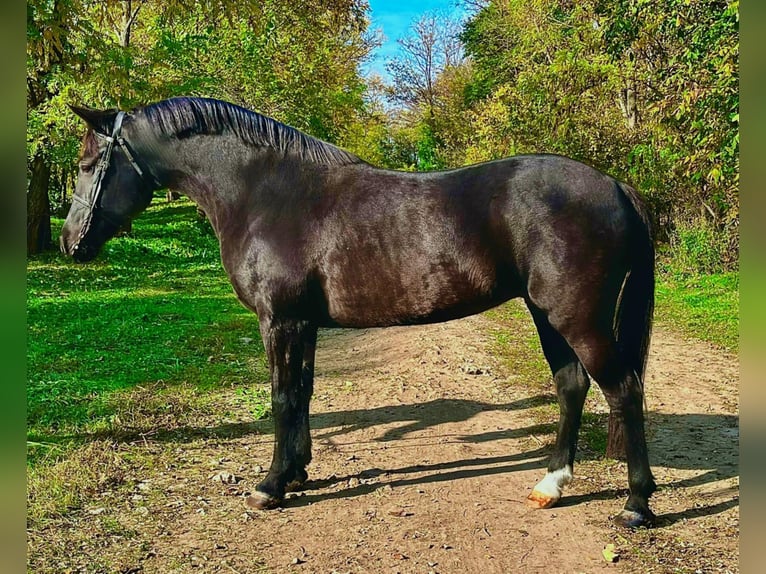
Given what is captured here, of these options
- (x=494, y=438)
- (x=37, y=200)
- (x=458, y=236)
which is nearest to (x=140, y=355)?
(x=494, y=438)

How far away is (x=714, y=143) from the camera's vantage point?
10.3 metres

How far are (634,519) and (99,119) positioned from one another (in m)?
4.00

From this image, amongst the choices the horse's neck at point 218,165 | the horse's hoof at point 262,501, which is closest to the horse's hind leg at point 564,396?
the horse's hoof at point 262,501

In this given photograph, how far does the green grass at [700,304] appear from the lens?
9.30m

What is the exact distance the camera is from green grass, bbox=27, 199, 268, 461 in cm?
574

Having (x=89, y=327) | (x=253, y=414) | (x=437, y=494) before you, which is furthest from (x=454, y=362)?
(x=89, y=327)

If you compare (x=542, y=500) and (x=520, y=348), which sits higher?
(x=520, y=348)

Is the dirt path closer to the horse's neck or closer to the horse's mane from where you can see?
the horse's neck

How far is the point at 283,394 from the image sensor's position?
13.5ft

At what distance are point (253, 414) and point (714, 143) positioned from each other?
8.46 meters

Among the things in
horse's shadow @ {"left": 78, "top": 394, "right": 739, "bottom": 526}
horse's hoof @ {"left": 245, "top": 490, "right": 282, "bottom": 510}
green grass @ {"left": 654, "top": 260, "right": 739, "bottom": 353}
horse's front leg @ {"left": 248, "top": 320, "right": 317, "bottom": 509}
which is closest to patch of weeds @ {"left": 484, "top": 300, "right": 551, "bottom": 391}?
horse's shadow @ {"left": 78, "top": 394, "right": 739, "bottom": 526}

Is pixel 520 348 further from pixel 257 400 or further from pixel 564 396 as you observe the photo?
pixel 564 396

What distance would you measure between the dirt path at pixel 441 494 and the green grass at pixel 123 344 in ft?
3.39

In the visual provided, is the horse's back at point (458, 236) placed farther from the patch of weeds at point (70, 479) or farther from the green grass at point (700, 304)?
the green grass at point (700, 304)
